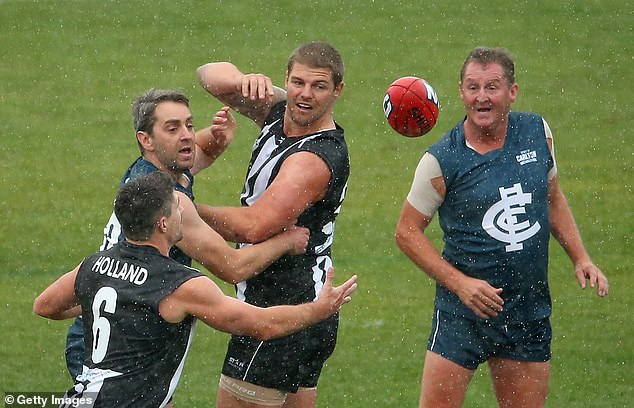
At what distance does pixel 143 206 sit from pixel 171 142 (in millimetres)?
879

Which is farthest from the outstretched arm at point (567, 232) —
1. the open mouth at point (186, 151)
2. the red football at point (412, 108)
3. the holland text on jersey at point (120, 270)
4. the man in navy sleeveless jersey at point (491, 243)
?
the holland text on jersey at point (120, 270)

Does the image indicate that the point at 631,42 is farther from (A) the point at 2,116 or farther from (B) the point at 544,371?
(B) the point at 544,371

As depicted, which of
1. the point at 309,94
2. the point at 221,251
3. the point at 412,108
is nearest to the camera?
the point at 221,251

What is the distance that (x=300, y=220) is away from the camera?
6.80m

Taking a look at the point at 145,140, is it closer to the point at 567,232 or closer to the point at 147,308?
the point at 147,308

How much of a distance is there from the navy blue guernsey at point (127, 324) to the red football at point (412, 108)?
2621 mm

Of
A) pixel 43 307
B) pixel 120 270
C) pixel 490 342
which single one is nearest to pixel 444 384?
pixel 490 342

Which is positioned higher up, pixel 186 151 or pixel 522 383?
pixel 186 151

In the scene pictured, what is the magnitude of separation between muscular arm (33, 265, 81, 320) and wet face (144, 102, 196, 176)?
84 cm

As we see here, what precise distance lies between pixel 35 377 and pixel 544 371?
425 cm

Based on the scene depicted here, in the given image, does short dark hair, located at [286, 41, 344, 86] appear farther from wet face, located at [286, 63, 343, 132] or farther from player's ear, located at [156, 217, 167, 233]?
player's ear, located at [156, 217, 167, 233]

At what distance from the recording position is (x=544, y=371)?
22.8 ft

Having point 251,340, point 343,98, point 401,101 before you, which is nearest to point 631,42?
point 343,98

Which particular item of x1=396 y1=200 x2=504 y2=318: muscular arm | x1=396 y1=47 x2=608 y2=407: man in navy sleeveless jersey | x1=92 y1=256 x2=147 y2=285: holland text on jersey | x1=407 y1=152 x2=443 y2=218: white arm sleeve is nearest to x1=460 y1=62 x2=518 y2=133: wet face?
x1=396 y1=47 x2=608 y2=407: man in navy sleeveless jersey
